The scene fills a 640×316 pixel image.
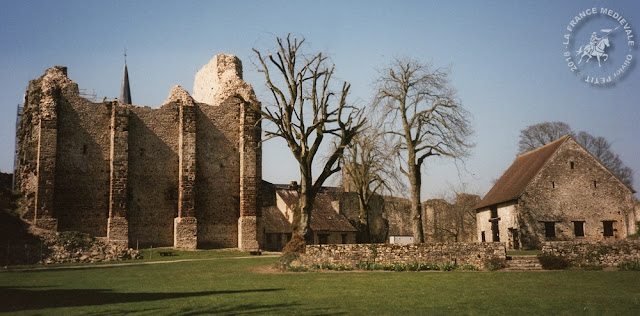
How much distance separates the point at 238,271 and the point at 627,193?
83.6 feet

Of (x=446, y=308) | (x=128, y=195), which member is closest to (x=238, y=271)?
(x=446, y=308)

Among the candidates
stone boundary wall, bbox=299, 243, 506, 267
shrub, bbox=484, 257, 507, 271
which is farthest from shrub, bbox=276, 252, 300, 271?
shrub, bbox=484, 257, 507, 271

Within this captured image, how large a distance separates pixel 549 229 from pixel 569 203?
6.63 feet

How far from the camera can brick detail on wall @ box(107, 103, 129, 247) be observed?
112 feet

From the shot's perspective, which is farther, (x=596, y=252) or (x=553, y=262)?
(x=596, y=252)

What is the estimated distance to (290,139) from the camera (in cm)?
2361

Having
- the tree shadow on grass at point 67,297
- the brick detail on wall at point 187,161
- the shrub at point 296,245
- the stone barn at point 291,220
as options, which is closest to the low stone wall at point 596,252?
the shrub at point 296,245

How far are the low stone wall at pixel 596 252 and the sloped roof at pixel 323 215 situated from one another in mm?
26594

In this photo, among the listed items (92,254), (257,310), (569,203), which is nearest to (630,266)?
(569,203)

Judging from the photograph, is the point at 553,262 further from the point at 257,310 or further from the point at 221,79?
the point at 221,79

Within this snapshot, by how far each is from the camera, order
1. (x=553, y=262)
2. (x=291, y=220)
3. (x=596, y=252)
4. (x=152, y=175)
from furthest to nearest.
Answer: (x=291, y=220), (x=152, y=175), (x=596, y=252), (x=553, y=262)

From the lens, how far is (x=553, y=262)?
19562mm

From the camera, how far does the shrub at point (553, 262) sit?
1955 cm

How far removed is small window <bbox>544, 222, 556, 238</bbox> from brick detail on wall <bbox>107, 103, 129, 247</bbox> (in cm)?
2552
